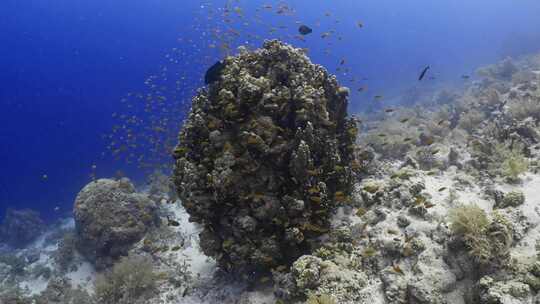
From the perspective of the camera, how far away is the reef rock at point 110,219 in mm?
11875

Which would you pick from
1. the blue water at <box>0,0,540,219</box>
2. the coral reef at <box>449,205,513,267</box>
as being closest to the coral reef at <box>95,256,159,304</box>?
the blue water at <box>0,0,540,219</box>

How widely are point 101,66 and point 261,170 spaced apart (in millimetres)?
69231

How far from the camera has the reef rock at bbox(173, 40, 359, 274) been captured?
22.5 ft

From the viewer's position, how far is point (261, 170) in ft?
23.4

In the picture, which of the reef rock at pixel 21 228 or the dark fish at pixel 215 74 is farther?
the reef rock at pixel 21 228

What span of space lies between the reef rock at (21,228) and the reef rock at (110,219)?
38.8 ft

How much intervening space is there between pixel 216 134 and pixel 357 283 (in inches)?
150

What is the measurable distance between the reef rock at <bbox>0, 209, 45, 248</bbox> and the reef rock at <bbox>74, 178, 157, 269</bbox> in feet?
38.8

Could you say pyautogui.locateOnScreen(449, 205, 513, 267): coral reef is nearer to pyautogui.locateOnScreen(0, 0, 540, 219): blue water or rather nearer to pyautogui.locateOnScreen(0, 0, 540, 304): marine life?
pyautogui.locateOnScreen(0, 0, 540, 304): marine life

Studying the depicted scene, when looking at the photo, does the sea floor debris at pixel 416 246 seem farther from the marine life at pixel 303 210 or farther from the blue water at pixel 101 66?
the blue water at pixel 101 66

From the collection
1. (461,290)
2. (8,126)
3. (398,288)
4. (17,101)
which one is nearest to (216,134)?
(398,288)

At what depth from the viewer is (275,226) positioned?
23.0 ft

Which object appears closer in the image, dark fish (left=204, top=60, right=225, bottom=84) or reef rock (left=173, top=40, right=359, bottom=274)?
reef rock (left=173, top=40, right=359, bottom=274)

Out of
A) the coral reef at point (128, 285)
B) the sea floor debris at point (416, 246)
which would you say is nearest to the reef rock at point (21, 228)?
the sea floor debris at point (416, 246)
